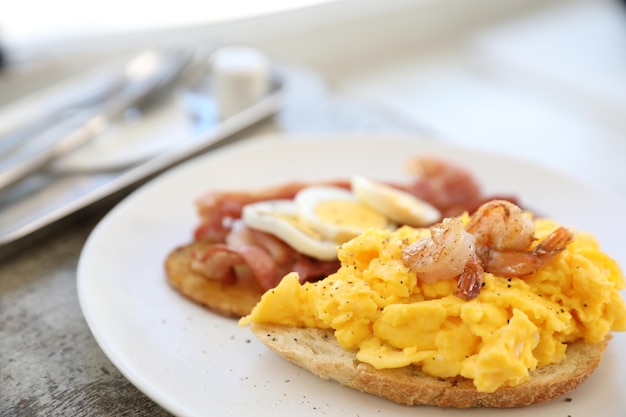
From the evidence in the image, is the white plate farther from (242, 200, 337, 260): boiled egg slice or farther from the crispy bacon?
(242, 200, 337, 260): boiled egg slice

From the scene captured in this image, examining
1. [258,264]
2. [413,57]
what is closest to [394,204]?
[258,264]

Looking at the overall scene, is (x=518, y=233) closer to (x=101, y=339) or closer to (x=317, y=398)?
(x=317, y=398)

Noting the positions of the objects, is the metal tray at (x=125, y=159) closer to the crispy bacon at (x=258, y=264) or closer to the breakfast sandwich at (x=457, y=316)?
the crispy bacon at (x=258, y=264)

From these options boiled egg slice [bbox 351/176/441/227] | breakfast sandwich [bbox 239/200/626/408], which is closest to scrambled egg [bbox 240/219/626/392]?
breakfast sandwich [bbox 239/200/626/408]

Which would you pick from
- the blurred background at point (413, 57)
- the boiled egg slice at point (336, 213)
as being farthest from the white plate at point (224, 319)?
the blurred background at point (413, 57)

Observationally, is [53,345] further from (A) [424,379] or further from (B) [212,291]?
(A) [424,379]

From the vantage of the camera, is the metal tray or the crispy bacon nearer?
the crispy bacon
